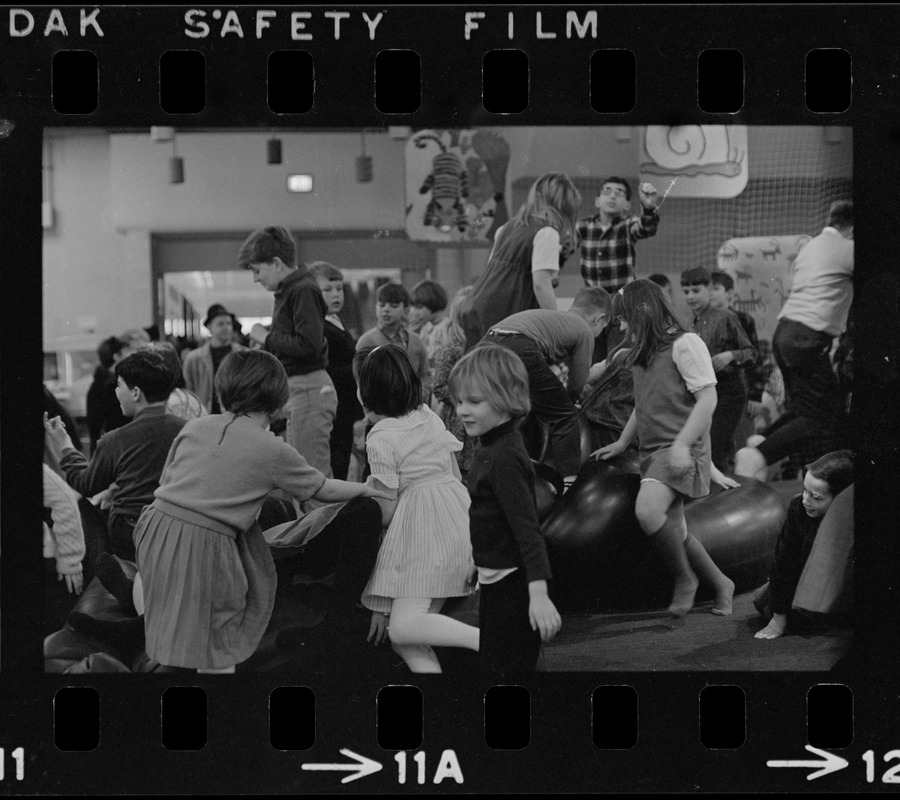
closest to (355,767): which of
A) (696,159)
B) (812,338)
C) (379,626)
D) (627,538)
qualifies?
(379,626)

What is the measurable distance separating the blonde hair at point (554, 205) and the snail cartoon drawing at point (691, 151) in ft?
0.91

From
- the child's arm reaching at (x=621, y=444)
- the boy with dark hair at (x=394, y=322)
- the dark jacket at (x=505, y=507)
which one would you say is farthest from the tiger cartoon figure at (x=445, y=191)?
the child's arm reaching at (x=621, y=444)

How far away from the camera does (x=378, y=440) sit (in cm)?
604

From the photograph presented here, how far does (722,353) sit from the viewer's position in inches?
240

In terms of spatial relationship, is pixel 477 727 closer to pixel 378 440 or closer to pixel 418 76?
pixel 378 440

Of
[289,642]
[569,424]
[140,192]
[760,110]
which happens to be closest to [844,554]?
[569,424]

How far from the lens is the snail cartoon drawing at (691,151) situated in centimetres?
602

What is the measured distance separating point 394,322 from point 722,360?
3.94 ft

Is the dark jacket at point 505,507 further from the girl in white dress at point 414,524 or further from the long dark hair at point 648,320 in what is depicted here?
the long dark hair at point 648,320

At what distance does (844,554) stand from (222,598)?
225 centimetres

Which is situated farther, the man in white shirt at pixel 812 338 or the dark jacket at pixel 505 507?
the man in white shirt at pixel 812 338

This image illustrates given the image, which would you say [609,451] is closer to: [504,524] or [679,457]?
[679,457]

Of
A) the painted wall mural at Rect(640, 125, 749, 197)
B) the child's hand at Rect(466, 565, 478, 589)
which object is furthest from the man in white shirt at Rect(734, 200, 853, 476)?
the child's hand at Rect(466, 565, 478, 589)

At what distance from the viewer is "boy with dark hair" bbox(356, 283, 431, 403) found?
20.0 feet
